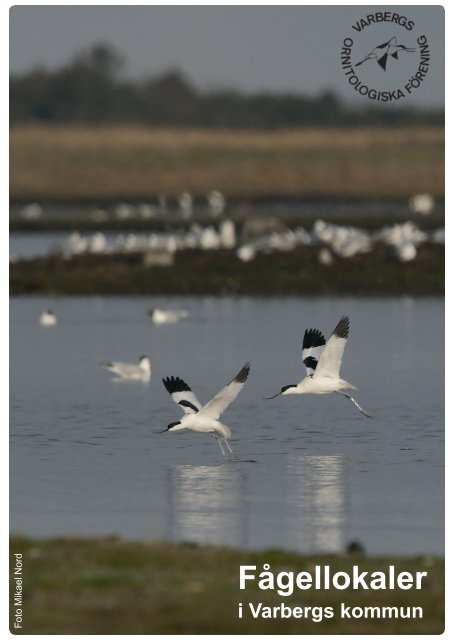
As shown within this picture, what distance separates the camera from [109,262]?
31.9m

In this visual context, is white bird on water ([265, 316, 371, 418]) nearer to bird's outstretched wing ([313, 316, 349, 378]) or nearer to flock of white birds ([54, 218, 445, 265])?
bird's outstretched wing ([313, 316, 349, 378])

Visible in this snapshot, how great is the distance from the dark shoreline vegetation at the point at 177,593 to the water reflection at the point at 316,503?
830 mm

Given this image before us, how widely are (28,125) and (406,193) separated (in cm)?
1679

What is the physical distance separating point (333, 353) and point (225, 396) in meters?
1.39

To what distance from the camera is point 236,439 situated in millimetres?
15328

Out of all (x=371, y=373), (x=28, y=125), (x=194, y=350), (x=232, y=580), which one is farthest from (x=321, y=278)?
(x=232, y=580)

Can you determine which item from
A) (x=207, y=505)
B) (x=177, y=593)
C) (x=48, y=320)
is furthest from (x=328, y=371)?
(x=48, y=320)

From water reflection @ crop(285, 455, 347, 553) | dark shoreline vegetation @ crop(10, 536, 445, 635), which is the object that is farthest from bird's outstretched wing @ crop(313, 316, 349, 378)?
dark shoreline vegetation @ crop(10, 536, 445, 635)

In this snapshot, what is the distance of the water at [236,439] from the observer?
11.4 meters

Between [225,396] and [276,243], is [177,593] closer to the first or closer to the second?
[225,396]

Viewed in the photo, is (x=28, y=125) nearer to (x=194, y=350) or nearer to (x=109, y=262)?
(x=109, y=262)

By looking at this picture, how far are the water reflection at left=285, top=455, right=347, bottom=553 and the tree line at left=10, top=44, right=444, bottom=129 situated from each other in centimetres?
2640

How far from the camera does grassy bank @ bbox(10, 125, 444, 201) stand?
5431cm

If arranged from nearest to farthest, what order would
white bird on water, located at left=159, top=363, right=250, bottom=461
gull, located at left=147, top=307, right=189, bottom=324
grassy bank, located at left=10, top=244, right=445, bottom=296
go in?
white bird on water, located at left=159, top=363, right=250, bottom=461 → gull, located at left=147, top=307, right=189, bottom=324 → grassy bank, located at left=10, top=244, right=445, bottom=296
